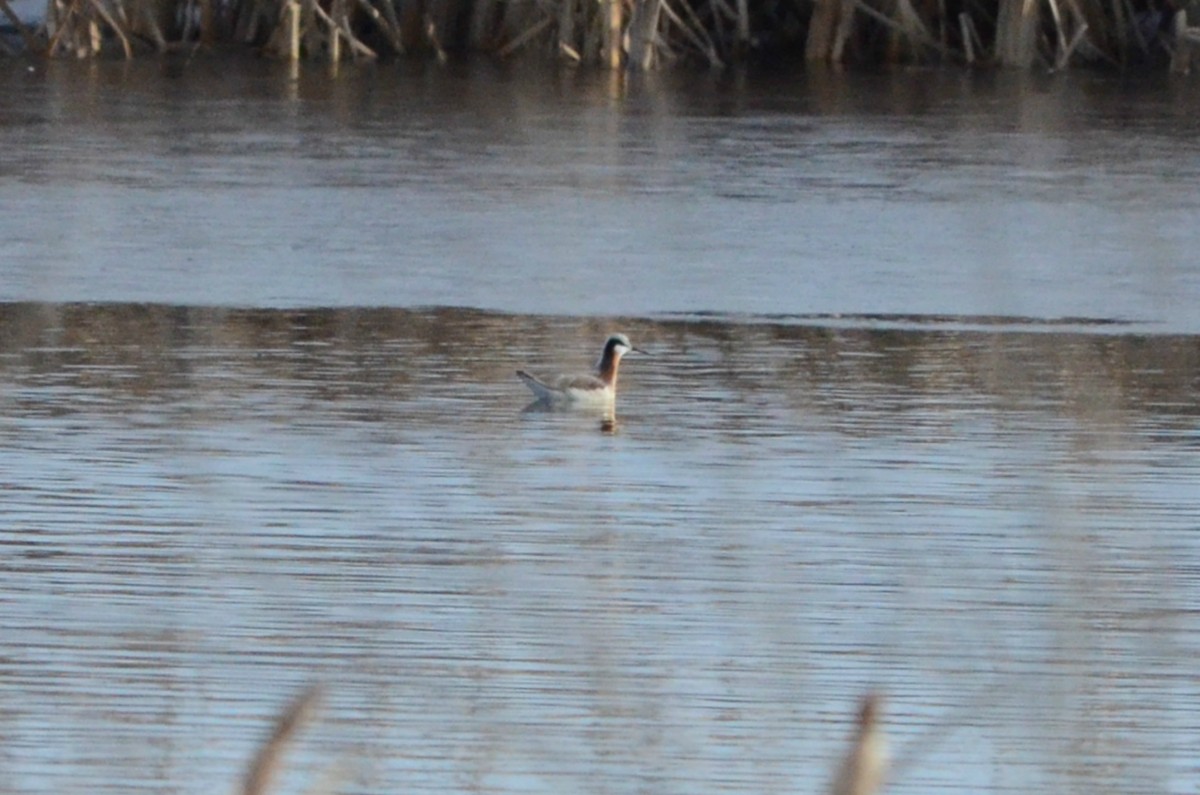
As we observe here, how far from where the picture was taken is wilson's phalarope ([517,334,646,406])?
386 inches

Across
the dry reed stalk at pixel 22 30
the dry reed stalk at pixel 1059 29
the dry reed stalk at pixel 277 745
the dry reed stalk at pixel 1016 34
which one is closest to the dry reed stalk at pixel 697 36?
the dry reed stalk at pixel 1016 34

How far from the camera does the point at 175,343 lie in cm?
1125

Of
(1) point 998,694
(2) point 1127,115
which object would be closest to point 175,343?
(1) point 998,694

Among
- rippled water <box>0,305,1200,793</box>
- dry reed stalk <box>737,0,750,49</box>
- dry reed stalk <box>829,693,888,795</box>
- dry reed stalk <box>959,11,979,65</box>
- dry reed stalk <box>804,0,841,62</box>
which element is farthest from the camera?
dry reed stalk <box>804,0,841,62</box>

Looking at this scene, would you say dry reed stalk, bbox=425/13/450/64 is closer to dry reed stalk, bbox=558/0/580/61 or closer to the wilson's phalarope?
dry reed stalk, bbox=558/0/580/61

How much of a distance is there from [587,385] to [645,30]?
58.0 feet

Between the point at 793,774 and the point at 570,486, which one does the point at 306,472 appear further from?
the point at 793,774

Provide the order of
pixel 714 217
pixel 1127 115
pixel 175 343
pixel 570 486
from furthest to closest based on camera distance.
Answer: pixel 1127 115, pixel 714 217, pixel 175 343, pixel 570 486

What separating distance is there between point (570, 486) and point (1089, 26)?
21.6 meters

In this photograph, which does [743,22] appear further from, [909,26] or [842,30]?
[909,26]

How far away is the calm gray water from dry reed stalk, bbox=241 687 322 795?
0.74 meters

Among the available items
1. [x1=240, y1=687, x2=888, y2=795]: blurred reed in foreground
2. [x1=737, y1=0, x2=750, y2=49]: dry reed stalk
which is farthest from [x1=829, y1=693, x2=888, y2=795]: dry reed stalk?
[x1=737, y1=0, x2=750, y2=49]: dry reed stalk

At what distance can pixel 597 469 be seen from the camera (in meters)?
8.85

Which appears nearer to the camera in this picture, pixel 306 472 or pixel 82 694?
pixel 82 694
